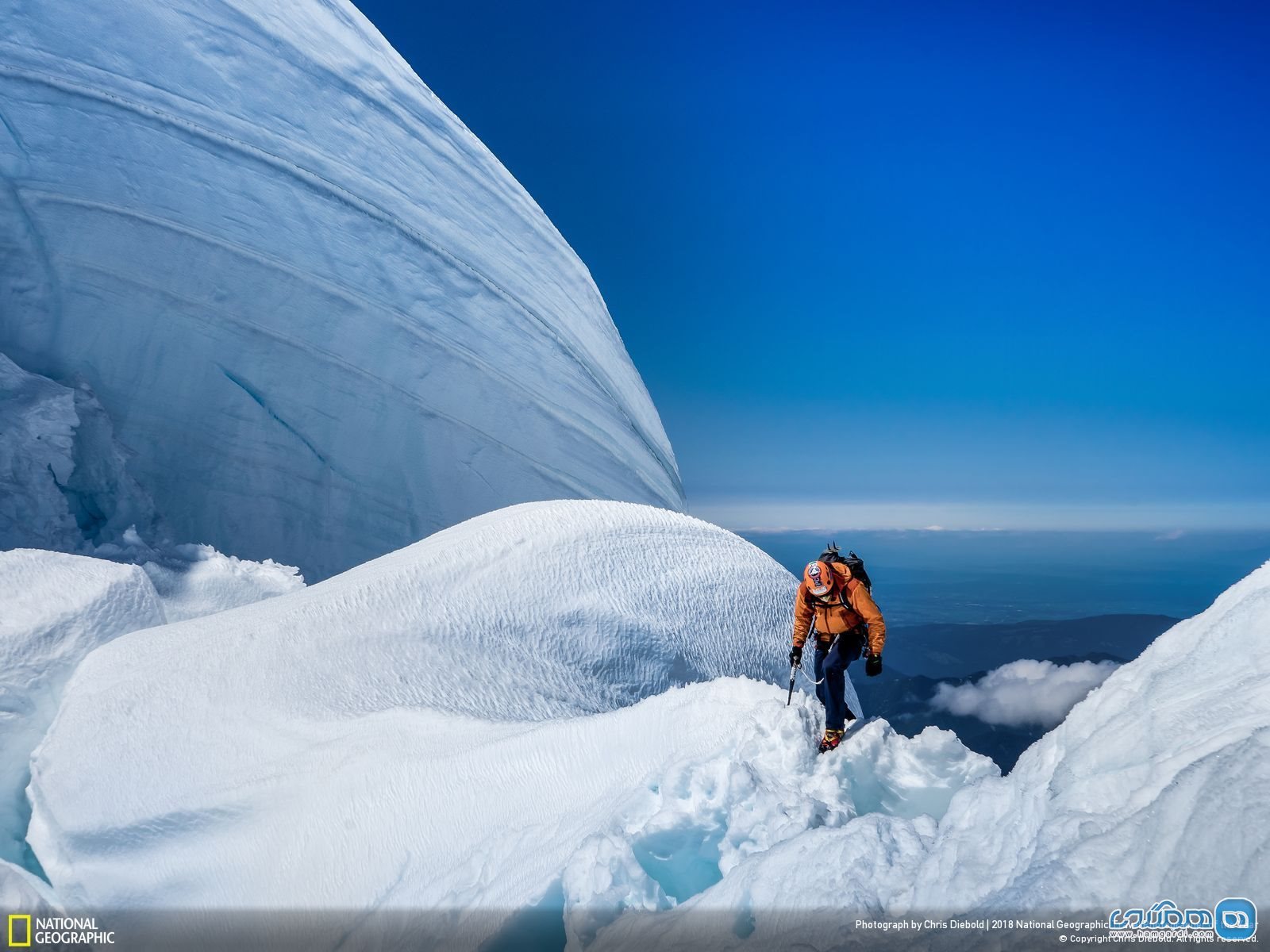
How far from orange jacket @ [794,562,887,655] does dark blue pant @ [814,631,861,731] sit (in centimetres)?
5

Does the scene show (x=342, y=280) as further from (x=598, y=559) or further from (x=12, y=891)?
(x=12, y=891)

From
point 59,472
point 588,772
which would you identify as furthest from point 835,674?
point 59,472

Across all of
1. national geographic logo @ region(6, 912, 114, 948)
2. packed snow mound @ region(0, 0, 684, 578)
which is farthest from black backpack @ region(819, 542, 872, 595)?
packed snow mound @ region(0, 0, 684, 578)

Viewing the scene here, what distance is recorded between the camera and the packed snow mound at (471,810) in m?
2.83

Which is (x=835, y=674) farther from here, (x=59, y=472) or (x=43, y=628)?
(x=59, y=472)

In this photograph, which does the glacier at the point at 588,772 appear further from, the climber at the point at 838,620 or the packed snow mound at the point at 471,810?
the climber at the point at 838,620

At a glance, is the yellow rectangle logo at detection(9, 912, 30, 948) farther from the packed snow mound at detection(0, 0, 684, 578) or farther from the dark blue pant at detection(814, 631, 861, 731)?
the packed snow mound at detection(0, 0, 684, 578)

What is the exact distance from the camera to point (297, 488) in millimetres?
8625

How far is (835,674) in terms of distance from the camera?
3.68 metres

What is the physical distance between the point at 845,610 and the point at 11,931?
3.17 metres

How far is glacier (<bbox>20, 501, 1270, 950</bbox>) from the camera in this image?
2.21 meters

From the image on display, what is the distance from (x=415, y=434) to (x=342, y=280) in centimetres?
158

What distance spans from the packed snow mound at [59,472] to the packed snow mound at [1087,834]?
6.86 metres

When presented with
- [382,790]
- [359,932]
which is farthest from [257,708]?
[359,932]
